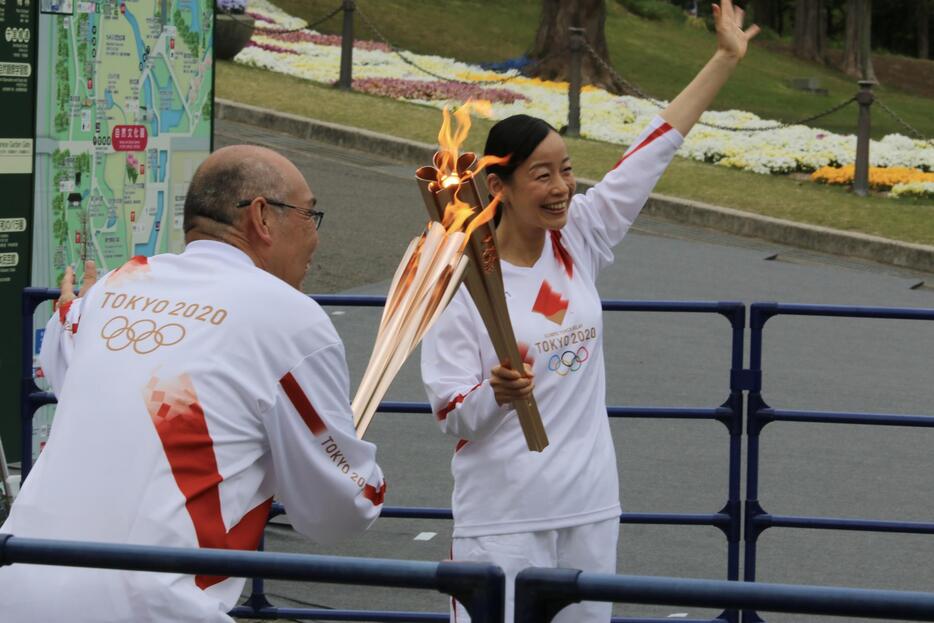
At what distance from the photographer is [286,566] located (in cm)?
267

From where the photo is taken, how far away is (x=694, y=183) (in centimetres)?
1750

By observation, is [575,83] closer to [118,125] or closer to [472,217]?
[118,125]

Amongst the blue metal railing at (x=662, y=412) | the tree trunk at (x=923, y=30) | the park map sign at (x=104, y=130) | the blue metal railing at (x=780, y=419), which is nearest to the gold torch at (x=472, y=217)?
the blue metal railing at (x=662, y=412)

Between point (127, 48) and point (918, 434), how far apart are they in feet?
17.1

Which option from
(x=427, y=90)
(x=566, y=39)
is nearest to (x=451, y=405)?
(x=427, y=90)

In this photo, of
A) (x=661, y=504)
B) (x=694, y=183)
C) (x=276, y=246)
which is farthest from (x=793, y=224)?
(x=276, y=246)

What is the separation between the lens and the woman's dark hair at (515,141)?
4367mm

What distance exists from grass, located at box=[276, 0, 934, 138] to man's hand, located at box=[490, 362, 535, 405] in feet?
82.4

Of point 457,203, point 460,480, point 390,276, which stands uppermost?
point 457,203

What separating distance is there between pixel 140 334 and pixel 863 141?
14734mm

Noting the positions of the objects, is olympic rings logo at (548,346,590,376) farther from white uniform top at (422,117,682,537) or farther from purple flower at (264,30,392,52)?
purple flower at (264,30,392,52)

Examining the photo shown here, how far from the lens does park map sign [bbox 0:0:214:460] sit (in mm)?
6969

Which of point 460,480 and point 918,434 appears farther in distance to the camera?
point 918,434

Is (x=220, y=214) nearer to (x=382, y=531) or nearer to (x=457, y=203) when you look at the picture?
(x=457, y=203)
